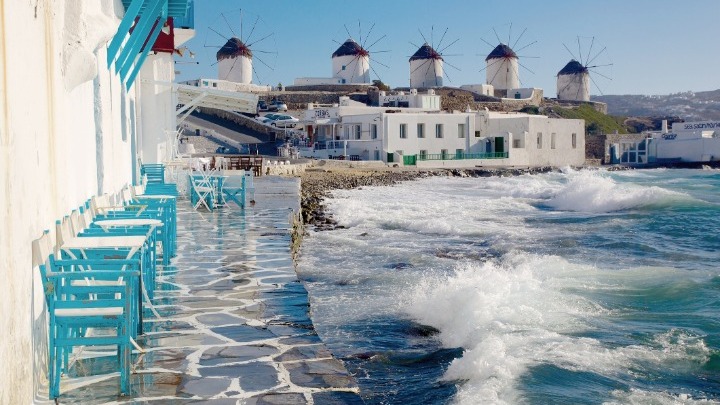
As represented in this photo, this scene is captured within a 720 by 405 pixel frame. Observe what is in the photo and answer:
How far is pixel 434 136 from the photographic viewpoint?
2037 inches

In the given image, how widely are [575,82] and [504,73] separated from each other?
31.7ft

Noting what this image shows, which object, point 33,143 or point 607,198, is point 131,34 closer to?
point 33,143

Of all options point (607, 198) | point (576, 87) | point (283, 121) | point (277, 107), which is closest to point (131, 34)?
point (607, 198)

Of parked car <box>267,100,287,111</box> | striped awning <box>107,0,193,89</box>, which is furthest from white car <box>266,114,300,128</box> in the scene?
striped awning <box>107,0,193,89</box>

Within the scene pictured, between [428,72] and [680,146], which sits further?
[428,72]

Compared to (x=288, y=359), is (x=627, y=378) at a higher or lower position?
lower

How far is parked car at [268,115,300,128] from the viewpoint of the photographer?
5397 centimetres

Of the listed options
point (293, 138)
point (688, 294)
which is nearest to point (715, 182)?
point (293, 138)

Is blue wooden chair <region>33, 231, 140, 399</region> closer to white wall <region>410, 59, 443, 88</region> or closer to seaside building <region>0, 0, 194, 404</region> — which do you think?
seaside building <region>0, 0, 194, 404</region>

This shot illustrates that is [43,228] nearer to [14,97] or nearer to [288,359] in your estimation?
[14,97]

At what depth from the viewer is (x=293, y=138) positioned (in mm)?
53219

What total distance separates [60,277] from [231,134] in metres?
46.7

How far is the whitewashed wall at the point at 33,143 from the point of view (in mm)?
4133

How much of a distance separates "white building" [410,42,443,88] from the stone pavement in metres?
70.0
